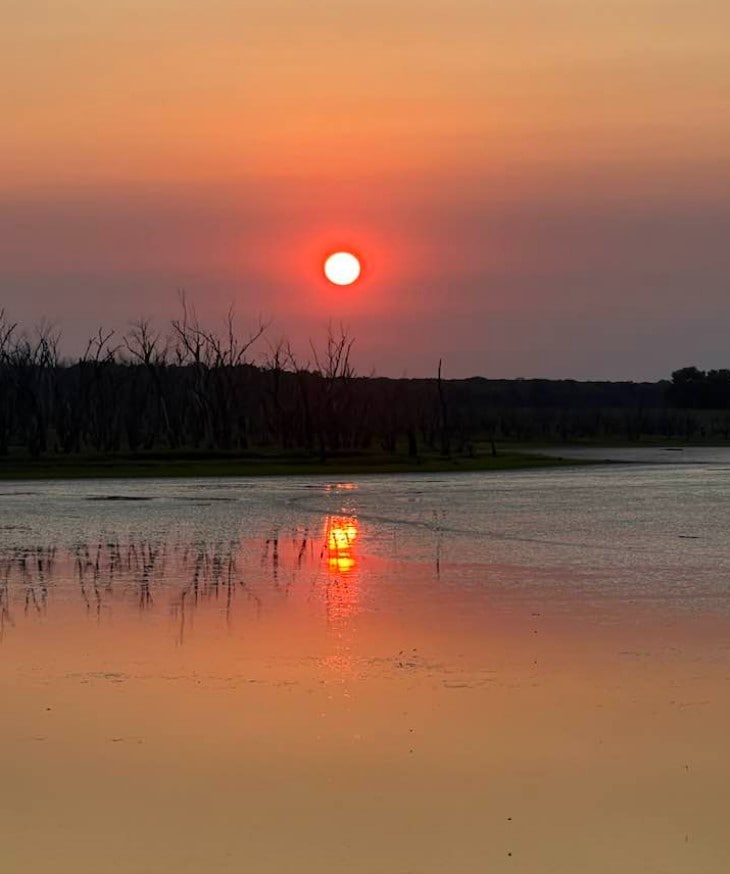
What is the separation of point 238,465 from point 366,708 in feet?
153

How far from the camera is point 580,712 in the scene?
10.0 m

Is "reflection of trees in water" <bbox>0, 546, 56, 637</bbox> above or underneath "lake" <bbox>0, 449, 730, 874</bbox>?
above

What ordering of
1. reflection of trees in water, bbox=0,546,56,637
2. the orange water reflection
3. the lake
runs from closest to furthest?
the lake < reflection of trees in water, bbox=0,546,56,637 < the orange water reflection

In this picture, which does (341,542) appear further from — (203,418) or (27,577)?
(203,418)

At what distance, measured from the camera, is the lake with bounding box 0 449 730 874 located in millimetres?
7328

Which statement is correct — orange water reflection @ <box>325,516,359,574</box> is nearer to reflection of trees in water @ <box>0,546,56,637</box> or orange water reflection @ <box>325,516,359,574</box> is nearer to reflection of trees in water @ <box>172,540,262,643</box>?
reflection of trees in water @ <box>172,540,262,643</box>

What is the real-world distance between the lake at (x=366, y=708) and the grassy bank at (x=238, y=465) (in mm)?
29650

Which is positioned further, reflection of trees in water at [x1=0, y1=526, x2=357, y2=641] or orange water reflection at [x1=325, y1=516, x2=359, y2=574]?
orange water reflection at [x1=325, y1=516, x2=359, y2=574]

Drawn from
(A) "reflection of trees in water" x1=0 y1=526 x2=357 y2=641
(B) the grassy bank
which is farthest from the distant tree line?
(A) "reflection of trees in water" x1=0 y1=526 x2=357 y2=641

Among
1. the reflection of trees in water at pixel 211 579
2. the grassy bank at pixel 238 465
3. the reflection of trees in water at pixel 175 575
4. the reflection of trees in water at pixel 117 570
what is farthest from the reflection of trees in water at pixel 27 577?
the grassy bank at pixel 238 465

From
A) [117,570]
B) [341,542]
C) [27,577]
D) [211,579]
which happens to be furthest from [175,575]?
[341,542]

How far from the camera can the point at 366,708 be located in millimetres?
10188

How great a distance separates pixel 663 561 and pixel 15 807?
13314 mm

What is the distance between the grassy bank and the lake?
29.6 m
